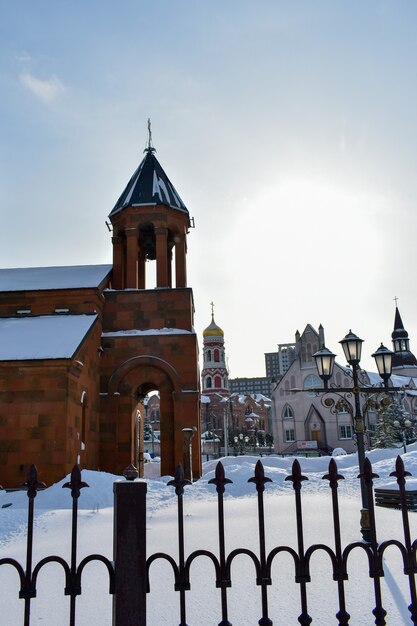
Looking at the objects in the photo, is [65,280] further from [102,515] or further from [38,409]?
[102,515]

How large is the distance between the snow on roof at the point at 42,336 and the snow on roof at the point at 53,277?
4.40ft

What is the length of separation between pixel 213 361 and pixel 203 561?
55.5 metres

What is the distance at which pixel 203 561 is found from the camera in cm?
650

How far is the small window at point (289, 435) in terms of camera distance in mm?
50750

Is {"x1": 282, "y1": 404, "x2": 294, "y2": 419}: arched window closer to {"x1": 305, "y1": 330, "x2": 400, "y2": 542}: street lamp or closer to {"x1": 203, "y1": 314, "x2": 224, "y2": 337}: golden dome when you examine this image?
{"x1": 203, "y1": 314, "x2": 224, "y2": 337}: golden dome

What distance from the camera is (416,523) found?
28.9 feet

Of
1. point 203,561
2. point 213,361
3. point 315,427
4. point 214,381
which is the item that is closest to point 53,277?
point 203,561

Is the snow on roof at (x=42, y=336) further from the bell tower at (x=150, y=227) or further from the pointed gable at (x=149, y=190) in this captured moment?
the pointed gable at (x=149, y=190)

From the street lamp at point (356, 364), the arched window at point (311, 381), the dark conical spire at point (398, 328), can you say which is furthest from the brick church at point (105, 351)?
the dark conical spire at point (398, 328)

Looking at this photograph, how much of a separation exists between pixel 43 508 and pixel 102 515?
211 cm

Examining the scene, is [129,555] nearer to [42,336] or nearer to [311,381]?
[42,336]

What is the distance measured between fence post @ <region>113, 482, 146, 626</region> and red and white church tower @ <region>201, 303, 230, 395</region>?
5729cm

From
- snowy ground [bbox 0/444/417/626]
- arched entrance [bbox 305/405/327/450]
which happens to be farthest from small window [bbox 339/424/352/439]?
snowy ground [bbox 0/444/417/626]

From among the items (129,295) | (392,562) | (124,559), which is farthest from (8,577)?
(129,295)
